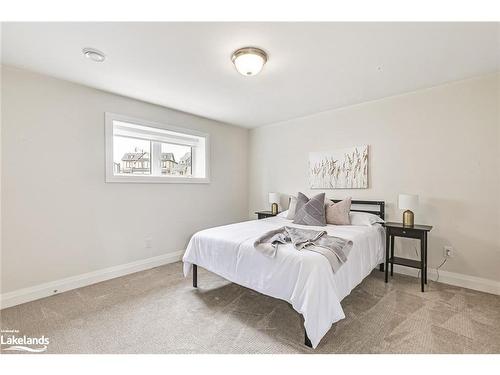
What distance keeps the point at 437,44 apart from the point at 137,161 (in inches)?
144

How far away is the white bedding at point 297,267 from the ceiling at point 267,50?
1.72 metres

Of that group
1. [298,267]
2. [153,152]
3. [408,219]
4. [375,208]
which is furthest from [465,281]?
[153,152]

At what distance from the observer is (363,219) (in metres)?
2.99

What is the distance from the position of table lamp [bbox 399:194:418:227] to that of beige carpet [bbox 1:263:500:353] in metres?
0.74

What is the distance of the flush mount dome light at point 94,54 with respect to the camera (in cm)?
204

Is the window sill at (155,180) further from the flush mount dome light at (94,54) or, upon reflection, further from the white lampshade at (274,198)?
the flush mount dome light at (94,54)

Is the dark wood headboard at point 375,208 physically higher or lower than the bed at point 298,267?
higher

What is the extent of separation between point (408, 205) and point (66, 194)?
3946mm

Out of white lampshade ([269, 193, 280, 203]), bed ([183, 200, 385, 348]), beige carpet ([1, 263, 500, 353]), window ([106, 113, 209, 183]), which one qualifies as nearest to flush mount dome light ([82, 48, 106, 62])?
window ([106, 113, 209, 183])

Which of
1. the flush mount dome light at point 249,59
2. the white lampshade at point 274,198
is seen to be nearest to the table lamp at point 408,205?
the white lampshade at point 274,198

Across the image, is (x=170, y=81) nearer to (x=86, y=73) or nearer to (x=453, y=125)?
(x=86, y=73)

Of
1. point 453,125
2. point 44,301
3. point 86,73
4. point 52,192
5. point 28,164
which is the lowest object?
point 44,301

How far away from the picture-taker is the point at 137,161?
3.47 m
